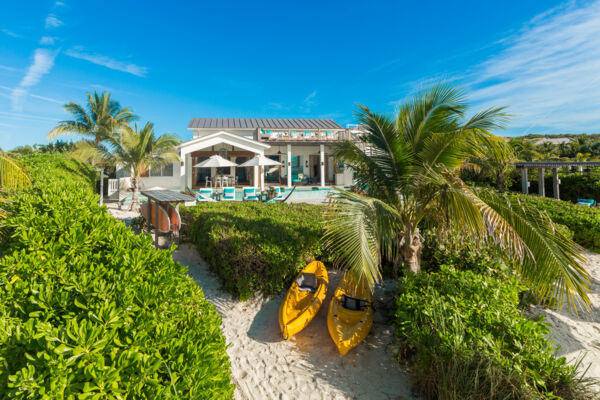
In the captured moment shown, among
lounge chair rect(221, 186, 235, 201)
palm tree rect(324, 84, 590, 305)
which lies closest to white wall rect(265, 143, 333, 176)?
lounge chair rect(221, 186, 235, 201)

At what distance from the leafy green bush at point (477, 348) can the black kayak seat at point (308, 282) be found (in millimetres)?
1893

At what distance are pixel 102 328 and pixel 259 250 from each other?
4.10 m

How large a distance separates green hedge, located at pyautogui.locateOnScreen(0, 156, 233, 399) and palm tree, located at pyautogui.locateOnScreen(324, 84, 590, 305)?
2208 millimetres

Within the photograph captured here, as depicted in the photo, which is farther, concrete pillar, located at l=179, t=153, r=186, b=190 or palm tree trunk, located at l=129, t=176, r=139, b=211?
concrete pillar, located at l=179, t=153, r=186, b=190

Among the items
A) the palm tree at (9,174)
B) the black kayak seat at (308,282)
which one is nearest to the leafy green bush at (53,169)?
the palm tree at (9,174)

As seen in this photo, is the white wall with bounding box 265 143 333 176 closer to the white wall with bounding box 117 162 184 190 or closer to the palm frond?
the white wall with bounding box 117 162 184 190

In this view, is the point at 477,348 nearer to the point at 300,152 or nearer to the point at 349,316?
the point at 349,316

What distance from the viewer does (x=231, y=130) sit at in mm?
28234

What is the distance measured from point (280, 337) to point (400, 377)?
193 cm

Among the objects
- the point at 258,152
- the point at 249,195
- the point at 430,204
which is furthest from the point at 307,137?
the point at 430,204

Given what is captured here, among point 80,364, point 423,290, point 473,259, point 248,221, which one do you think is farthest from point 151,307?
point 473,259

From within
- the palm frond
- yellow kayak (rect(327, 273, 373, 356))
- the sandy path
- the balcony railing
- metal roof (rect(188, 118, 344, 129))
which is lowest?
the sandy path

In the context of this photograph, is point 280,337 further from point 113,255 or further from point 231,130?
point 231,130

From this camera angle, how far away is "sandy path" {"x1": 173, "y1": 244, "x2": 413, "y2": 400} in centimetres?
368
